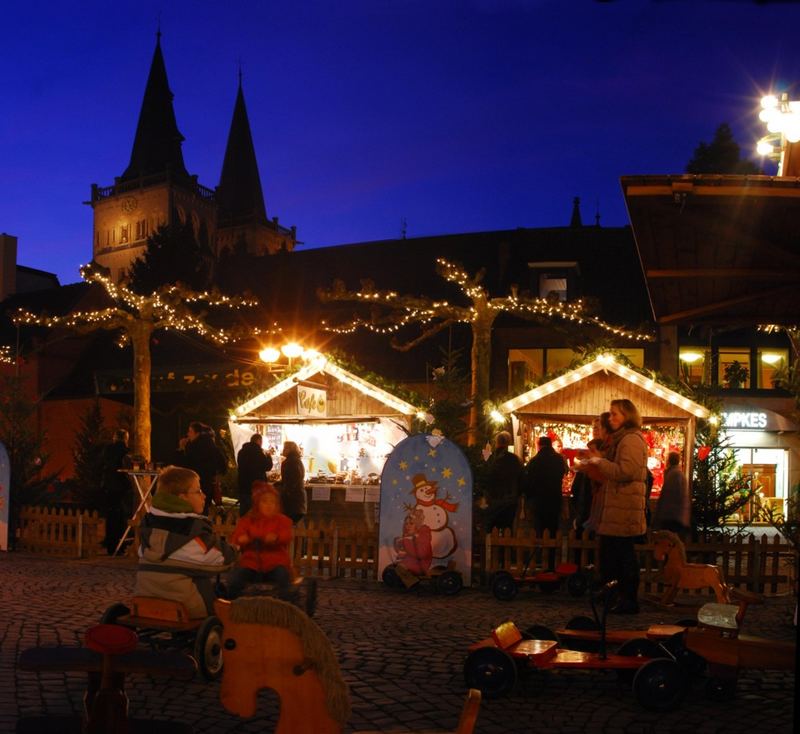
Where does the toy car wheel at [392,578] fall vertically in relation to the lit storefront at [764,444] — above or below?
below

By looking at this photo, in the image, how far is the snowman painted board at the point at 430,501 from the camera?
486 inches

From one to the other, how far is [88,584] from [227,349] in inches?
996

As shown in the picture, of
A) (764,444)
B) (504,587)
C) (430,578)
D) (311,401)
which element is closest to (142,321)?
(311,401)

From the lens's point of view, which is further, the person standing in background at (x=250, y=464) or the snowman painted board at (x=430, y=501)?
the person standing in background at (x=250, y=464)

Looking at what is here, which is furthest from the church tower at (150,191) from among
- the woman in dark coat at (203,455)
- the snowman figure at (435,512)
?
the snowman figure at (435,512)

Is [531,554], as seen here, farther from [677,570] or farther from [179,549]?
[179,549]

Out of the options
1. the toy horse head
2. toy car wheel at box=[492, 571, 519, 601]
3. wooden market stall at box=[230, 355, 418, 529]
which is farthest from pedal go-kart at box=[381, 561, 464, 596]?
the toy horse head

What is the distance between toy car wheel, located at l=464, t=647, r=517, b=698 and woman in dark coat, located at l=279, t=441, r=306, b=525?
831 centimetres

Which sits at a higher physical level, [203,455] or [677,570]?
[203,455]

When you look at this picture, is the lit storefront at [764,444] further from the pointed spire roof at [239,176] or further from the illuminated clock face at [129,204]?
the pointed spire roof at [239,176]

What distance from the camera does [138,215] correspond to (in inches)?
3529

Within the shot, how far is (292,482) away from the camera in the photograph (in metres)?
15.0

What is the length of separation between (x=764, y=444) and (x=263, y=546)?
992 inches

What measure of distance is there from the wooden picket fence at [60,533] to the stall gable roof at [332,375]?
470 cm
